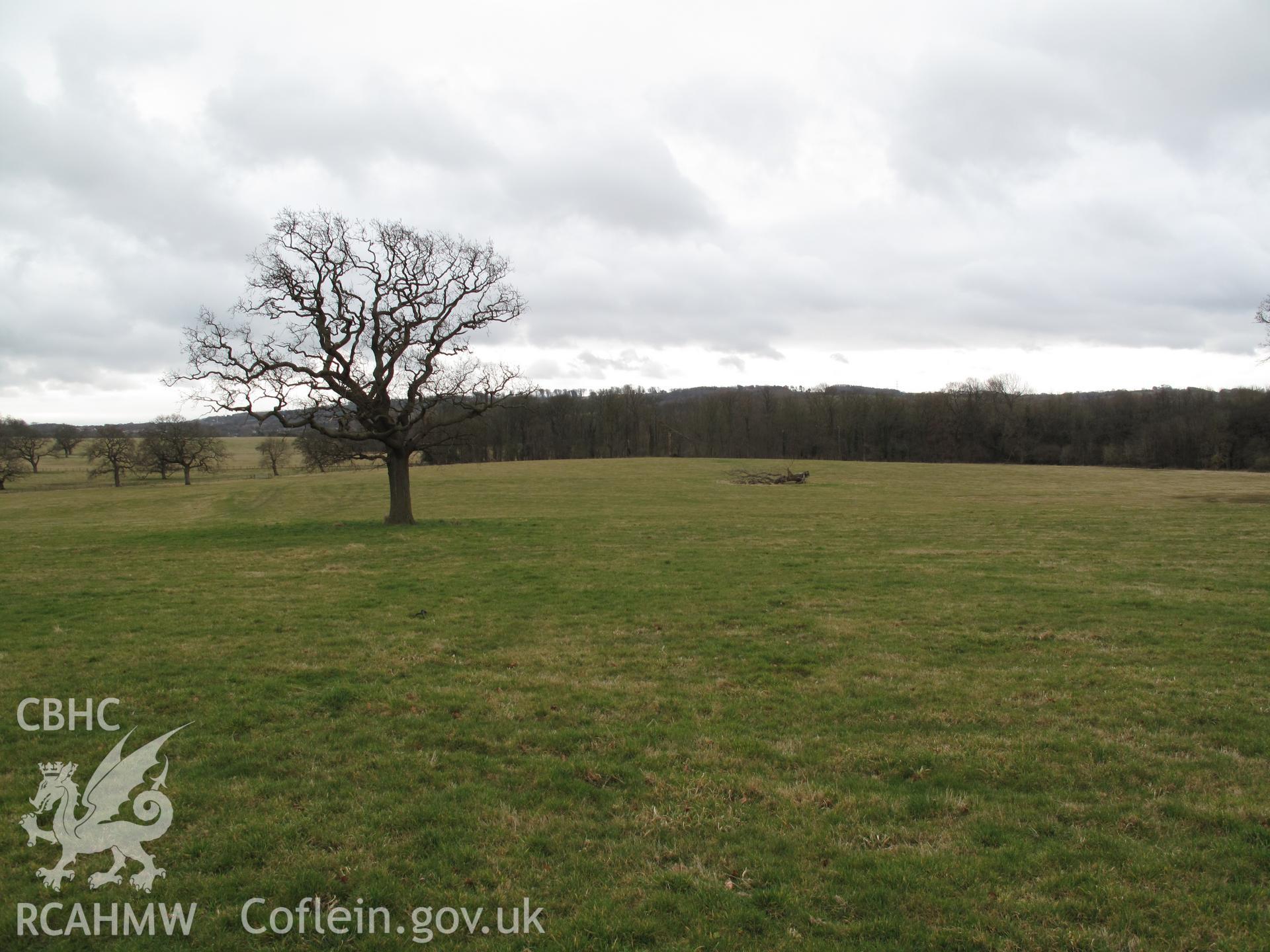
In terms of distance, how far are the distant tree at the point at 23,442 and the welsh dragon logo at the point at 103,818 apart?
9931 cm

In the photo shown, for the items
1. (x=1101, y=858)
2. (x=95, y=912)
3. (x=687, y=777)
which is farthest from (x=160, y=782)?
(x=1101, y=858)

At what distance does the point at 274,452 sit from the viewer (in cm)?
9544

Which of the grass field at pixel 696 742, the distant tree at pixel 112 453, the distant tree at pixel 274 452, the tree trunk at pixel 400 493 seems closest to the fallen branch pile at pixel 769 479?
the tree trunk at pixel 400 493

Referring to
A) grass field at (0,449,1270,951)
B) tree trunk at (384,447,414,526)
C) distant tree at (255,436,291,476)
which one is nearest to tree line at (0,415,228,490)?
distant tree at (255,436,291,476)

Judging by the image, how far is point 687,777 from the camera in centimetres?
670

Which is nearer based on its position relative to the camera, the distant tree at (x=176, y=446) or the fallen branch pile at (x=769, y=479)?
the fallen branch pile at (x=769, y=479)

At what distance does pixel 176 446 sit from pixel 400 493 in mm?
64539

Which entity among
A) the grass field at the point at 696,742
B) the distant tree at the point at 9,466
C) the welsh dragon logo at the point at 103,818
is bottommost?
the grass field at the point at 696,742

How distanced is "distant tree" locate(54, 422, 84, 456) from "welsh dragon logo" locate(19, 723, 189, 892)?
118 meters

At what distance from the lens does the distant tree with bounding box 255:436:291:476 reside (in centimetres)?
9500

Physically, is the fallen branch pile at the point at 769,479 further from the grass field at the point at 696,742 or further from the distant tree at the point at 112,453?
the distant tree at the point at 112,453

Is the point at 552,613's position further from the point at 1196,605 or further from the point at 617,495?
the point at 617,495

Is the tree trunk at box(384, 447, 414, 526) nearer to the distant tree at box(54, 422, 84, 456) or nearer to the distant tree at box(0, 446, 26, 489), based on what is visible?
the distant tree at box(0, 446, 26, 489)

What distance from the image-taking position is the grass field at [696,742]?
16.2 ft
